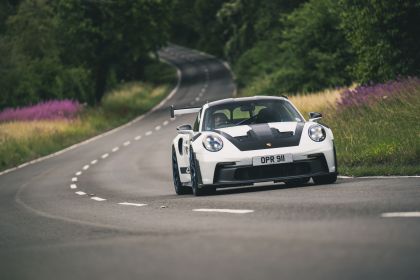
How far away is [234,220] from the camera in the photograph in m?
9.79

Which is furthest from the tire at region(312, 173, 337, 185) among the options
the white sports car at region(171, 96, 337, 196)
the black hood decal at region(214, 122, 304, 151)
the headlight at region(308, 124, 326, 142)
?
the black hood decal at region(214, 122, 304, 151)

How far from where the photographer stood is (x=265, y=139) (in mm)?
13828

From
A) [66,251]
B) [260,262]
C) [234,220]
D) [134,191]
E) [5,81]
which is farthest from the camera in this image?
[5,81]

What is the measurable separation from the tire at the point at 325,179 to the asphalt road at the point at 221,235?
0.32m

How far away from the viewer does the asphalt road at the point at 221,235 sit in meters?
Answer: 6.71

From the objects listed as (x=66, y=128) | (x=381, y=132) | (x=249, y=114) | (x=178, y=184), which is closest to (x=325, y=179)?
(x=249, y=114)

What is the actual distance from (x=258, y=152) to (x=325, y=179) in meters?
1.25

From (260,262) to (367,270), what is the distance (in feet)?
2.99

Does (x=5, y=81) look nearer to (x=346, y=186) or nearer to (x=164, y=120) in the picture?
(x=164, y=120)

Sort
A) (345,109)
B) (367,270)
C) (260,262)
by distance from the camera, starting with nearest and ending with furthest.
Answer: (367,270)
(260,262)
(345,109)

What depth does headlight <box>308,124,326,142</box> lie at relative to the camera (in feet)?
46.1

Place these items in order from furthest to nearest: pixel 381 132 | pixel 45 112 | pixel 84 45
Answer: pixel 84 45, pixel 45 112, pixel 381 132

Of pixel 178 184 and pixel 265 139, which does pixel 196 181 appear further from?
pixel 178 184

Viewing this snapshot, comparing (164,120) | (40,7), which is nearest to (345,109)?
(164,120)
